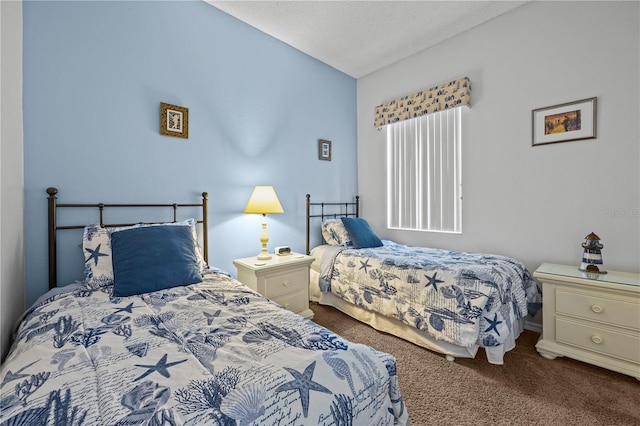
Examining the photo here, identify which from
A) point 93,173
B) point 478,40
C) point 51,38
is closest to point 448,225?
point 478,40

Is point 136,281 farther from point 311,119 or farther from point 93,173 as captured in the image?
point 311,119

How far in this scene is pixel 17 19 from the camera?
5.03ft

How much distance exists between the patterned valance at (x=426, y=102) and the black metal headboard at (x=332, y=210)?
113 centimetres

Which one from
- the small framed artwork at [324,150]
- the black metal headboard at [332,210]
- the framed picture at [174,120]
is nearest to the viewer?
the framed picture at [174,120]

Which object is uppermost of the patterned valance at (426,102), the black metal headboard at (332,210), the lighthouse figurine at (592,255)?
the patterned valance at (426,102)

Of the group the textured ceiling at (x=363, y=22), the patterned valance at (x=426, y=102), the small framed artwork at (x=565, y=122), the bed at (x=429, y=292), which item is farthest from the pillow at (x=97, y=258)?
the small framed artwork at (x=565, y=122)

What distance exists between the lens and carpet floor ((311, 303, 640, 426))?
1.42m

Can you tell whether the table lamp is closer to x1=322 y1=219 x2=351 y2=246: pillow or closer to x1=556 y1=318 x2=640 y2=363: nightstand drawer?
x1=322 y1=219 x2=351 y2=246: pillow

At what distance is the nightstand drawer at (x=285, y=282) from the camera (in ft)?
7.67

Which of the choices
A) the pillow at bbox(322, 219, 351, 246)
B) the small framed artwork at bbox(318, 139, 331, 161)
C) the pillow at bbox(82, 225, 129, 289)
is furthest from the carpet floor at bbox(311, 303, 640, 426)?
the small framed artwork at bbox(318, 139, 331, 161)

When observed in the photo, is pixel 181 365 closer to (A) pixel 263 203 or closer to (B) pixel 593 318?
(A) pixel 263 203

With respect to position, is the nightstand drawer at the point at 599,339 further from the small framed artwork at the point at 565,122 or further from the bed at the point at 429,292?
the small framed artwork at the point at 565,122

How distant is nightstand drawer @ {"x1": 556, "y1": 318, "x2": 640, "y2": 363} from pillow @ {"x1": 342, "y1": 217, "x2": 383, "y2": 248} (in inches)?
62.5

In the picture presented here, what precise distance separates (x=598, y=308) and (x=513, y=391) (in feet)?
2.77
